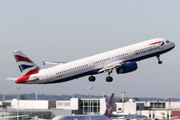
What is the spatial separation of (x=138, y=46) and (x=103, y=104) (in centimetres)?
8779

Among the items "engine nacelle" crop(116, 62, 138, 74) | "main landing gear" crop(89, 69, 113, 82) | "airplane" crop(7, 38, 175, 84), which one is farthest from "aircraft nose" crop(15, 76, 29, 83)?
"engine nacelle" crop(116, 62, 138, 74)

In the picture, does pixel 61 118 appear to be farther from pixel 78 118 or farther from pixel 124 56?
pixel 124 56

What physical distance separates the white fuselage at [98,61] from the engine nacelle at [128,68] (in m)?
1.30

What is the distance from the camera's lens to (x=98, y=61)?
10388 cm

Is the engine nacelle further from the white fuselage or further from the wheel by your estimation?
the wheel

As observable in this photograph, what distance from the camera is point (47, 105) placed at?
636 ft

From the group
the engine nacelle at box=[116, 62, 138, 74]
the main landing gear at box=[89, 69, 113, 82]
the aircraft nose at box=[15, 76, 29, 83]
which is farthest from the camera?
the engine nacelle at box=[116, 62, 138, 74]

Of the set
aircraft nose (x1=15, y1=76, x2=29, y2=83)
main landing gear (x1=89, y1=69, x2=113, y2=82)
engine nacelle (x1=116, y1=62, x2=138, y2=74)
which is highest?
engine nacelle (x1=116, y1=62, x2=138, y2=74)

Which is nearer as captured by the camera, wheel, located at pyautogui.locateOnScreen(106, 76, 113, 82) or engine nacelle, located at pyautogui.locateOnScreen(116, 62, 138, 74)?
engine nacelle, located at pyautogui.locateOnScreen(116, 62, 138, 74)

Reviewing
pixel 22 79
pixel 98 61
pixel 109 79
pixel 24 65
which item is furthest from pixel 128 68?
pixel 22 79

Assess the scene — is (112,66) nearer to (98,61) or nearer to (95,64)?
(98,61)

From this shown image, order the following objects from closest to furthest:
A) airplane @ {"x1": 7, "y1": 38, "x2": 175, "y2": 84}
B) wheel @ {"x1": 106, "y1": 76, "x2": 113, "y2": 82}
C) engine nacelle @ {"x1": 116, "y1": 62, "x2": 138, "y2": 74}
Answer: airplane @ {"x1": 7, "y1": 38, "x2": 175, "y2": 84} → engine nacelle @ {"x1": 116, "y1": 62, "x2": 138, "y2": 74} → wheel @ {"x1": 106, "y1": 76, "x2": 113, "y2": 82}

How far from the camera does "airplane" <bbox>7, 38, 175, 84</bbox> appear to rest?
10006 cm

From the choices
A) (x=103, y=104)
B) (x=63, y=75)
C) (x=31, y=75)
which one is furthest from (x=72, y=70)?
(x=103, y=104)
